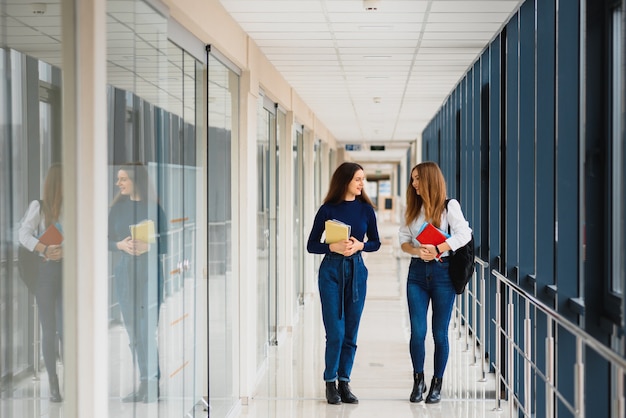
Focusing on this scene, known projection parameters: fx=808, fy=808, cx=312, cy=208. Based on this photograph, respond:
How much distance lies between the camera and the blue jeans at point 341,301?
5621mm

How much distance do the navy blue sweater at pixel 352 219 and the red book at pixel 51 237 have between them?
9.45ft

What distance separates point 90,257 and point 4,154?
64 centimetres

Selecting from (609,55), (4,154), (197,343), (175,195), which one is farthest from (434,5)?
(4,154)

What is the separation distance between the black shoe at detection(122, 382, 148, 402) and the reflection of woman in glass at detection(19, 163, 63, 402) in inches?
24.0

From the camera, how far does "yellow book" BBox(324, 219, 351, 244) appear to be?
5457 mm

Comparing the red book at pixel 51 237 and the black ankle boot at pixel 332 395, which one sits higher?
the red book at pixel 51 237

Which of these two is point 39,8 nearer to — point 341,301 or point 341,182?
point 341,182

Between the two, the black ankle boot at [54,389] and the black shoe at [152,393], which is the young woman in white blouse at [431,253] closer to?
the black shoe at [152,393]

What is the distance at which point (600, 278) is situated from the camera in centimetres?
377

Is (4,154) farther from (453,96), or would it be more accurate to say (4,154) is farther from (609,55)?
(453,96)

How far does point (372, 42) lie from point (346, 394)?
2.93m

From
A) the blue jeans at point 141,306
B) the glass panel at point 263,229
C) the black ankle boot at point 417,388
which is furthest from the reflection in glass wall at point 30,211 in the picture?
the glass panel at point 263,229

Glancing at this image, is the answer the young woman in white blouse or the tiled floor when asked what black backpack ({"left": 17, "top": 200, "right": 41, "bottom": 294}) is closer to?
the tiled floor

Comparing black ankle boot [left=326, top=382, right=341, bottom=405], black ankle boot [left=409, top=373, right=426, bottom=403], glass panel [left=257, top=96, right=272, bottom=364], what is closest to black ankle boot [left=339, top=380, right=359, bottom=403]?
black ankle boot [left=326, top=382, right=341, bottom=405]
